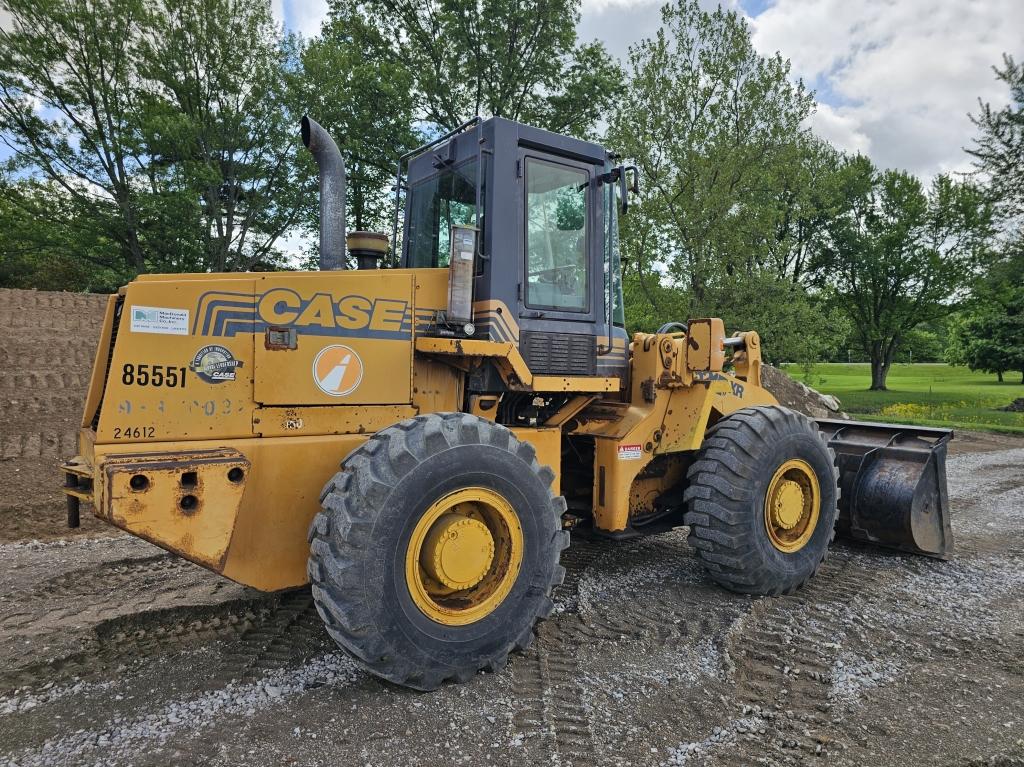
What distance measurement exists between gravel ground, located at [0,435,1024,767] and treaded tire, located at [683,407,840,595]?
0.20 meters

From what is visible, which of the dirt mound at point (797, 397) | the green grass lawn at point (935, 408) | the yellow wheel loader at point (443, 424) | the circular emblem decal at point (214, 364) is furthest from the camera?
the green grass lawn at point (935, 408)

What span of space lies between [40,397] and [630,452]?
10.2 m

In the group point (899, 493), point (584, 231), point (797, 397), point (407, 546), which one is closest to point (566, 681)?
point (407, 546)

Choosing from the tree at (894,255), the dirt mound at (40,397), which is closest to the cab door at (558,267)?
the dirt mound at (40,397)

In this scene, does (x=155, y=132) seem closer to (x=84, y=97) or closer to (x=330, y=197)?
(x=84, y=97)

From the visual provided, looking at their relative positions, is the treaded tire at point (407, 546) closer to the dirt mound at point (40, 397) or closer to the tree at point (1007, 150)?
the dirt mound at point (40, 397)

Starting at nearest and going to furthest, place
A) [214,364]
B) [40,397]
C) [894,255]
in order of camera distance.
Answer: [214,364] → [40,397] → [894,255]

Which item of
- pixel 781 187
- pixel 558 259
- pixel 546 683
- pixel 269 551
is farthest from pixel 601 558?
pixel 781 187

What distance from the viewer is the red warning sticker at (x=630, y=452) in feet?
15.5

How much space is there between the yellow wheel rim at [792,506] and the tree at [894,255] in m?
26.5

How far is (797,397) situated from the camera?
16422 millimetres

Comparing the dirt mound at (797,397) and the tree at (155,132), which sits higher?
the tree at (155,132)

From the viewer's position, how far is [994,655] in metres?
3.91

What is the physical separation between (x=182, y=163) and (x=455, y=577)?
57.3 ft
